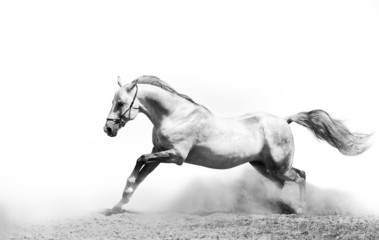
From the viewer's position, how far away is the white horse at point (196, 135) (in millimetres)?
11023

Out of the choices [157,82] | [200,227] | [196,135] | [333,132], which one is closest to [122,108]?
[157,82]

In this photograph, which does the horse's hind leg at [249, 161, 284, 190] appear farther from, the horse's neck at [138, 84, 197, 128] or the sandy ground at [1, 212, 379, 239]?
the horse's neck at [138, 84, 197, 128]

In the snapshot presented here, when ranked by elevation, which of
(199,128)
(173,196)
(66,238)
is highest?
(199,128)

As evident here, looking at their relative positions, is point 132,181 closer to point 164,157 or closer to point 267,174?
point 164,157

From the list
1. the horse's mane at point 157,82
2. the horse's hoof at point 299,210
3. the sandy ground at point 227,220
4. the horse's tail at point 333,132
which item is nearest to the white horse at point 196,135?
the horse's mane at point 157,82

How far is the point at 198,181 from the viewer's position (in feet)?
42.2

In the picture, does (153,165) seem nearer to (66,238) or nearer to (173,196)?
(173,196)

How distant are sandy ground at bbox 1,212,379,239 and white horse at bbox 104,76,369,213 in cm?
71

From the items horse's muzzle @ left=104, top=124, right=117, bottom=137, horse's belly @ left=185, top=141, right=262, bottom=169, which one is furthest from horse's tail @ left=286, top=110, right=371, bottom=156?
horse's muzzle @ left=104, top=124, right=117, bottom=137

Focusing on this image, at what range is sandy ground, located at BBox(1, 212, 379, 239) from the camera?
9500 millimetres

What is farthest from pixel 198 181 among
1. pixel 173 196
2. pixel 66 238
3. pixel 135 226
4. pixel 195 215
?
pixel 66 238

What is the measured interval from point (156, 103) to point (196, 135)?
85 centimetres

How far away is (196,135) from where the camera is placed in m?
11.2

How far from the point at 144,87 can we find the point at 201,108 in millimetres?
1047
